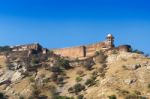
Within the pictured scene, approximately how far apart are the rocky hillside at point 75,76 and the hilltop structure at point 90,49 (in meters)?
2.16

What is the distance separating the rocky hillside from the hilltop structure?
2156 mm

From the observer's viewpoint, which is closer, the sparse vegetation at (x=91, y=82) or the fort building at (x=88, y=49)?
the sparse vegetation at (x=91, y=82)

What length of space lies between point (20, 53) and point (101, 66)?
80.0ft

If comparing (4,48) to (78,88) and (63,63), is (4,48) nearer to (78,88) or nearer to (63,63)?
(63,63)

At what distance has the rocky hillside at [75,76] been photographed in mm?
80875

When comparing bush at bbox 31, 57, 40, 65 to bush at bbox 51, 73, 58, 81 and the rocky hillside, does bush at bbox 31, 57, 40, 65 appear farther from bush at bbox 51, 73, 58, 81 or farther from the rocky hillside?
bush at bbox 51, 73, 58, 81

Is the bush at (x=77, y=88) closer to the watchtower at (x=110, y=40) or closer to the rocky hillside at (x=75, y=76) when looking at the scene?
the rocky hillside at (x=75, y=76)

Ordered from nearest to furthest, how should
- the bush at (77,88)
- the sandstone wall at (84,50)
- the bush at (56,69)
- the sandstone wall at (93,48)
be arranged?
the bush at (77,88), the bush at (56,69), the sandstone wall at (93,48), the sandstone wall at (84,50)

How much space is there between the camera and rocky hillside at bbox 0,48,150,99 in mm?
80875

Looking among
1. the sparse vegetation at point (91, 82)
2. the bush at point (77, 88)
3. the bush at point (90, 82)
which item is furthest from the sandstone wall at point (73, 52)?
the bush at point (77, 88)

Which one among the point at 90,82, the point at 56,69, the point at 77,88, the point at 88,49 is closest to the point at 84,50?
the point at 88,49

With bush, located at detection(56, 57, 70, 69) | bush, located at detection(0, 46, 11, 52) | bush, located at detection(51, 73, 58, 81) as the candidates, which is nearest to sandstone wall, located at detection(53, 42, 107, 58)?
bush, located at detection(56, 57, 70, 69)

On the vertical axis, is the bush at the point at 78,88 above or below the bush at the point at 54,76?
below


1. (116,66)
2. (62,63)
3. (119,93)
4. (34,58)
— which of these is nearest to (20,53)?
(34,58)
